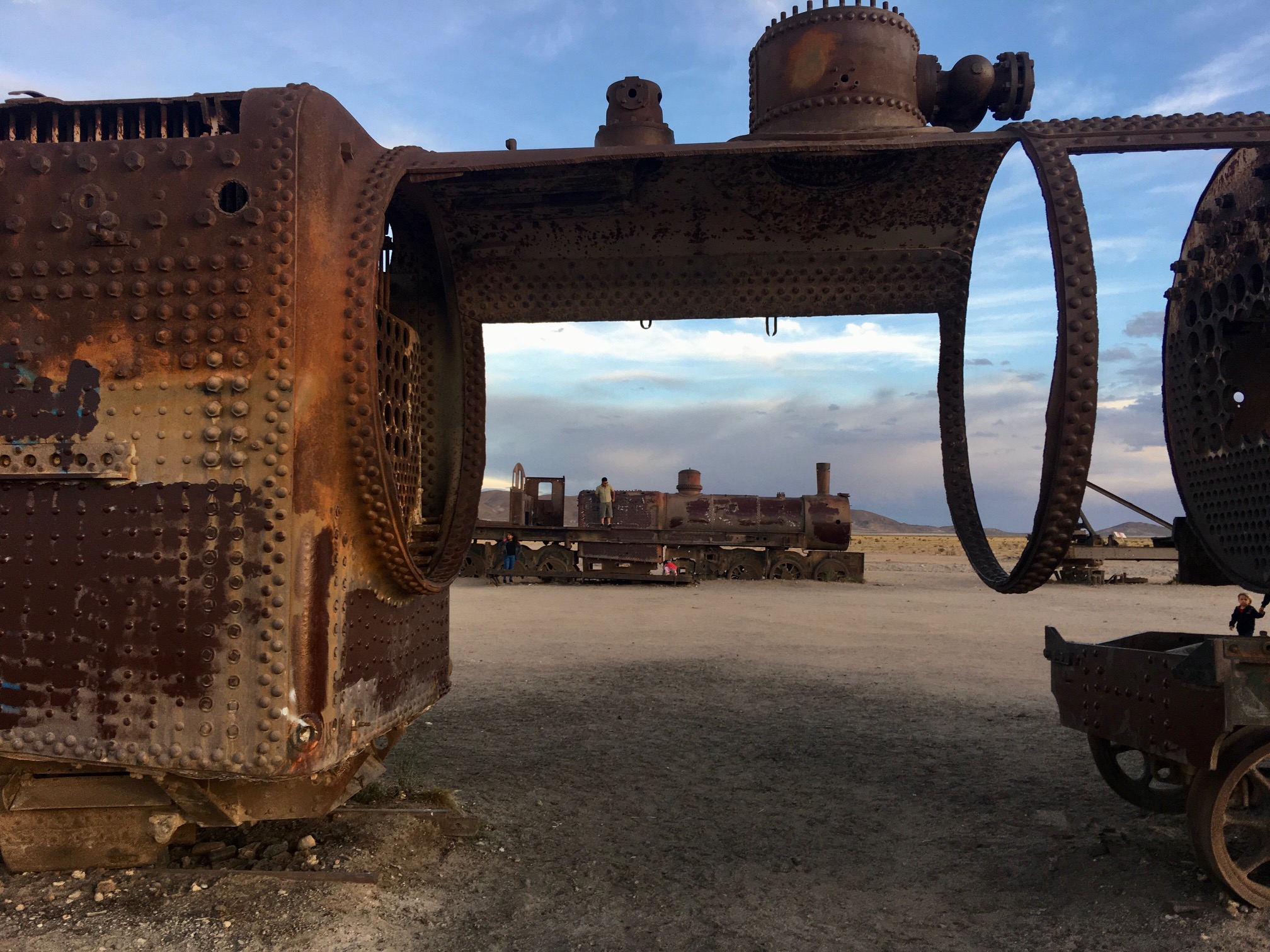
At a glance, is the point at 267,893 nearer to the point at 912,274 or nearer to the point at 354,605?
the point at 354,605

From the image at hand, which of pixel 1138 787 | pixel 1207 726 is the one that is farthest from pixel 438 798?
pixel 1138 787

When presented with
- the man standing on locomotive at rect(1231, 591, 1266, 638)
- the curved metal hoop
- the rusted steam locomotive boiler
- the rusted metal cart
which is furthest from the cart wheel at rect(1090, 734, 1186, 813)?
the man standing on locomotive at rect(1231, 591, 1266, 638)

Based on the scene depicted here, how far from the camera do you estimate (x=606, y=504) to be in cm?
2173

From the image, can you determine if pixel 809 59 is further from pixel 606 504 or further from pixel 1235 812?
pixel 606 504

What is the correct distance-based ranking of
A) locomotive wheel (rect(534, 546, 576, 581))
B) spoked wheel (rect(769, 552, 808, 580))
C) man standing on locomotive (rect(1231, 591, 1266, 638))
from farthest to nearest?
spoked wheel (rect(769, 552, 808, 580)) → locomotive wheel (rect(534, 546, 576, 581)) → man standing on locomotive (rect(1231, 591, 1266, 638))

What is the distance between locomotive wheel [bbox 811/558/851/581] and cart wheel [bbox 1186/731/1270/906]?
1861 cm

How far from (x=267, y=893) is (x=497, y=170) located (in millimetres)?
3630

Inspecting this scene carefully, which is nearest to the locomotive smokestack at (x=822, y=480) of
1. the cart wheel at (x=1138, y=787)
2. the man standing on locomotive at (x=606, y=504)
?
the man standing on locomotive at (x=606, y=504)

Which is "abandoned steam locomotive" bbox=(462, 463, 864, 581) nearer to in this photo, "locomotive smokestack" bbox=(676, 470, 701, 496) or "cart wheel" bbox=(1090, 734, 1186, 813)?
"locomotive smokestack" bbox=(676, 470, 701, 496)

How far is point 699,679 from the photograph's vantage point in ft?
29.2

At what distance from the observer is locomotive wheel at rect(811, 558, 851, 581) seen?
2227 cm

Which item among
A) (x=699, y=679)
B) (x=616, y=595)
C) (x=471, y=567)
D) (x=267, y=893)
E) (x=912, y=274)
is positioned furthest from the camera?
(x=471, y=567)

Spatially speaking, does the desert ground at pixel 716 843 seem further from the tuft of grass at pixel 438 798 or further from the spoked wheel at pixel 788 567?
the spoked wheel at pixel 788 567

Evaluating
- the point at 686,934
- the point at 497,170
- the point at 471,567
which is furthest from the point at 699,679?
the point at 471,567
